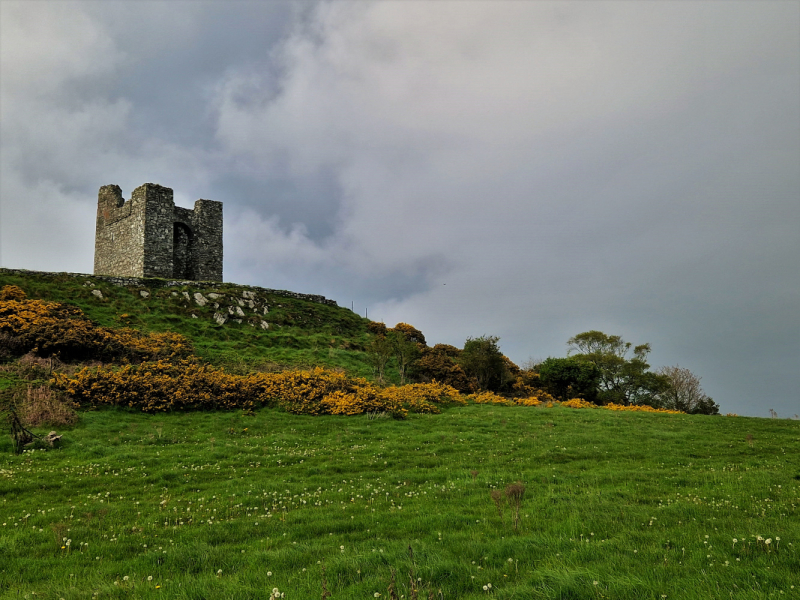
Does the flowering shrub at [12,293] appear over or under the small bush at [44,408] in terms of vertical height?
over

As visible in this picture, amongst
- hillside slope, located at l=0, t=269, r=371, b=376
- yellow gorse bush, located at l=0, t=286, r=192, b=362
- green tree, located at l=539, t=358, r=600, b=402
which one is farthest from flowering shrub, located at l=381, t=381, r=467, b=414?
green tree, located at l=539, t=358, r=600, b=402

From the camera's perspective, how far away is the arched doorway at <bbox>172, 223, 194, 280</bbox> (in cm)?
4842

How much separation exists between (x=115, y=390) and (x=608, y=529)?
19543 mm

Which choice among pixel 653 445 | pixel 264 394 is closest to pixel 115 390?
pixel 264 394

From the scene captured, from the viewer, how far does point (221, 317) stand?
37.4m

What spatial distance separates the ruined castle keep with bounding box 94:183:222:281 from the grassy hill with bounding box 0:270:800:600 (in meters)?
29.4

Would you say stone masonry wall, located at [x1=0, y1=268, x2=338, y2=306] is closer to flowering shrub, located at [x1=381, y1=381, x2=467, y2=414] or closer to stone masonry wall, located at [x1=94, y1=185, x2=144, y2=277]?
stone masonry wall, located at [x1=94, y1=185, x2=144, y2=277]

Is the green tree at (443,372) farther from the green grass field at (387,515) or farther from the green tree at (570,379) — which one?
the green grass field at (387,515)

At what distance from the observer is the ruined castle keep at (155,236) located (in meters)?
45.1

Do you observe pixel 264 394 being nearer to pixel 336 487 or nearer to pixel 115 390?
pixel 115 390

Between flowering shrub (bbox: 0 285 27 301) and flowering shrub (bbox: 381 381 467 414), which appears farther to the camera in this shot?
flowering shrub (bbox: 0 285 27 301)

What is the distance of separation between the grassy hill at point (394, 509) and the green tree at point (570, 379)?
20272 mm

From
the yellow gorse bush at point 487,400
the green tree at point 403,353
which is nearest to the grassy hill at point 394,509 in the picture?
the yellow gorse bush at point 487,400

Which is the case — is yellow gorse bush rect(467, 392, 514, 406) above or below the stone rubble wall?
below
